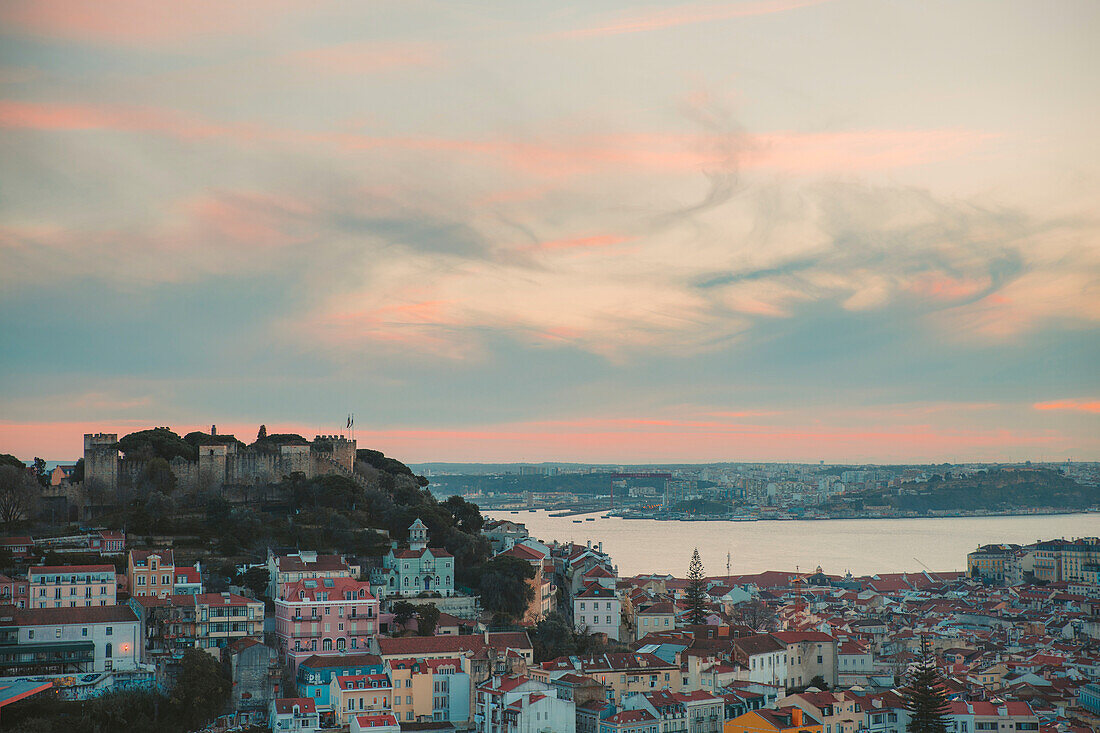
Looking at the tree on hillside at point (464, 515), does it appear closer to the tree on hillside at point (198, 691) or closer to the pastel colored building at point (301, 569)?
the pastel colored building at point (301, 569)

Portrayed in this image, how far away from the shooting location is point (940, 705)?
17.8 meters

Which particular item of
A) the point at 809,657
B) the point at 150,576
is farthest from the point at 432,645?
the point at 809,657

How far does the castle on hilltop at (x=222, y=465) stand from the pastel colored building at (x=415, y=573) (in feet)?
17.8

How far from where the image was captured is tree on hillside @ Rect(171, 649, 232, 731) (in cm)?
1568

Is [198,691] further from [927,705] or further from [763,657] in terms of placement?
[927,705]

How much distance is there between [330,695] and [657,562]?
30.7 m

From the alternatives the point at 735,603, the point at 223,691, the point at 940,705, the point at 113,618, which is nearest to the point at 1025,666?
the point at 940,705

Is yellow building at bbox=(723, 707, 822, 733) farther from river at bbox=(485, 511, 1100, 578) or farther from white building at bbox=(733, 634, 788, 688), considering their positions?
river at bbox=(485, 511, 1100, 578)

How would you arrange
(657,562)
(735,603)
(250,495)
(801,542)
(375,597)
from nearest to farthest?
(375,597)
(250,495)
(735,603)
(657,562)
(801,542)

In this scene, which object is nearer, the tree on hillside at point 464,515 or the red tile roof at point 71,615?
the red tile roof at point 71,615

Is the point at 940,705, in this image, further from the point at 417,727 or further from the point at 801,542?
the point at 801,542

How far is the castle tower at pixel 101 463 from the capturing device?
24016 millimetres

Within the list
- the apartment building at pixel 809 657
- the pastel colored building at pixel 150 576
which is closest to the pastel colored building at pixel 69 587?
the pastel colored building at pixel 150 576

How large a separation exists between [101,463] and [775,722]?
49.9ft
